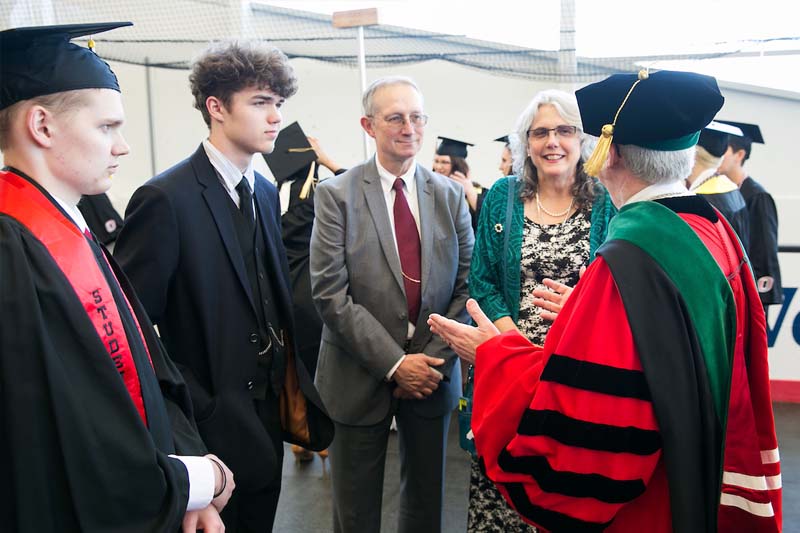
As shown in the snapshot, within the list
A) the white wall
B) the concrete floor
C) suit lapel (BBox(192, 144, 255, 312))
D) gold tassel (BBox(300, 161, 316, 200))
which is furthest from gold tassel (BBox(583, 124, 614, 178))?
the white wall

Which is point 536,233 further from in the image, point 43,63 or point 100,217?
point 100,217

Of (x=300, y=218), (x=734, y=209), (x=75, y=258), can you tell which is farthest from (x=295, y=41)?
(x=75, y=258)

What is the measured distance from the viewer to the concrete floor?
3.16m

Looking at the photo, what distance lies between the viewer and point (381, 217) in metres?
2.40

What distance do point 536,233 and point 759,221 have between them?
2597mm

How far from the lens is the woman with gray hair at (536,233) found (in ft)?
7.20

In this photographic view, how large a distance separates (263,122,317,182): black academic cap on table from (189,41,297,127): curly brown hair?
162cm

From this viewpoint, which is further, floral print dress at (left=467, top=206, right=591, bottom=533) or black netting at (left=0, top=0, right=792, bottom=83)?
black netting at (left=0, top=0, right=792, bottom=83)

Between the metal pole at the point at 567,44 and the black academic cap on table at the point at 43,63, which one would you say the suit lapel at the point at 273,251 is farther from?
the metal pole at the point at 567,44

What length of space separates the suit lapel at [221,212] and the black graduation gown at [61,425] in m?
0.75

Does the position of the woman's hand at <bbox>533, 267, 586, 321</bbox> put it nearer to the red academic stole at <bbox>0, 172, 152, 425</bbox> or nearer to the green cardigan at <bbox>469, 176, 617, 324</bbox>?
the green cardigan at <bbox>469, 176, 617, 324</bbox>

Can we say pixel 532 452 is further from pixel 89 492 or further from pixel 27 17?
pixel 27 17

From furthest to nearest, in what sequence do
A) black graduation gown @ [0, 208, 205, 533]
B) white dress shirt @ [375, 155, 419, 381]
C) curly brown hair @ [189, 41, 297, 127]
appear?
white dress shirt @ [375, 155, 419, 381] < curly brown hair @ [189, 41, 297, 127] < black graduation gown @ [0, 208, 205, 533]

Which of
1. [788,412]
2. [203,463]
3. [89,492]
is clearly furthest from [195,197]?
[788,412]
